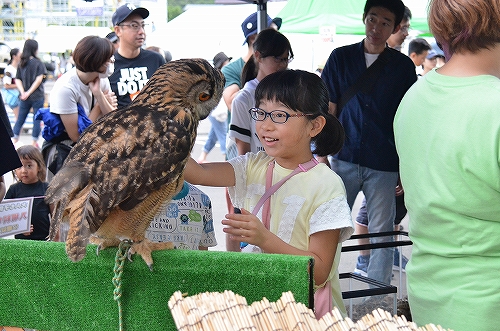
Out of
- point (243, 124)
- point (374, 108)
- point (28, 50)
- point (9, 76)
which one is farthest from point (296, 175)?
point (9, 76)

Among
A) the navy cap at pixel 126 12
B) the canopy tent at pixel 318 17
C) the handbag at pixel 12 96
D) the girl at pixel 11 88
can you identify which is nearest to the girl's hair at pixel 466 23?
the navy cap at pixel 126 12

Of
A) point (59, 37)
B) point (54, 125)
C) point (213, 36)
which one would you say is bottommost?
point (59, 37)

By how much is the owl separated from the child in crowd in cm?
79

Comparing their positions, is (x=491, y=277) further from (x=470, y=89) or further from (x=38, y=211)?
(x=38, y=211)

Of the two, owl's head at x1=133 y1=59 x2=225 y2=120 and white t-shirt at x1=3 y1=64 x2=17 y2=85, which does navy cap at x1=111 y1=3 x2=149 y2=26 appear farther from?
white t-shirt at x1=3 y1=64 x2=17 y2=85

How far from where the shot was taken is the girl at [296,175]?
2010mm

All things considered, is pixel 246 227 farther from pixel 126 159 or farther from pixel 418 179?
pixel 418 179

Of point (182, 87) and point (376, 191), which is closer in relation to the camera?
point (182, 87)

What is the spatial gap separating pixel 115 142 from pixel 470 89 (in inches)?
36.1

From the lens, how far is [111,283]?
1.49 m

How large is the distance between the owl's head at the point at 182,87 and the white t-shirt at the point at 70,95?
275 cm

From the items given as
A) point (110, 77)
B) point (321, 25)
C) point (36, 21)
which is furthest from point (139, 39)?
point (36, 21)

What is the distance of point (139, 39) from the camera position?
5363mm

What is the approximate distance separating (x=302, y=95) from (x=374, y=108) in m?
2.20
